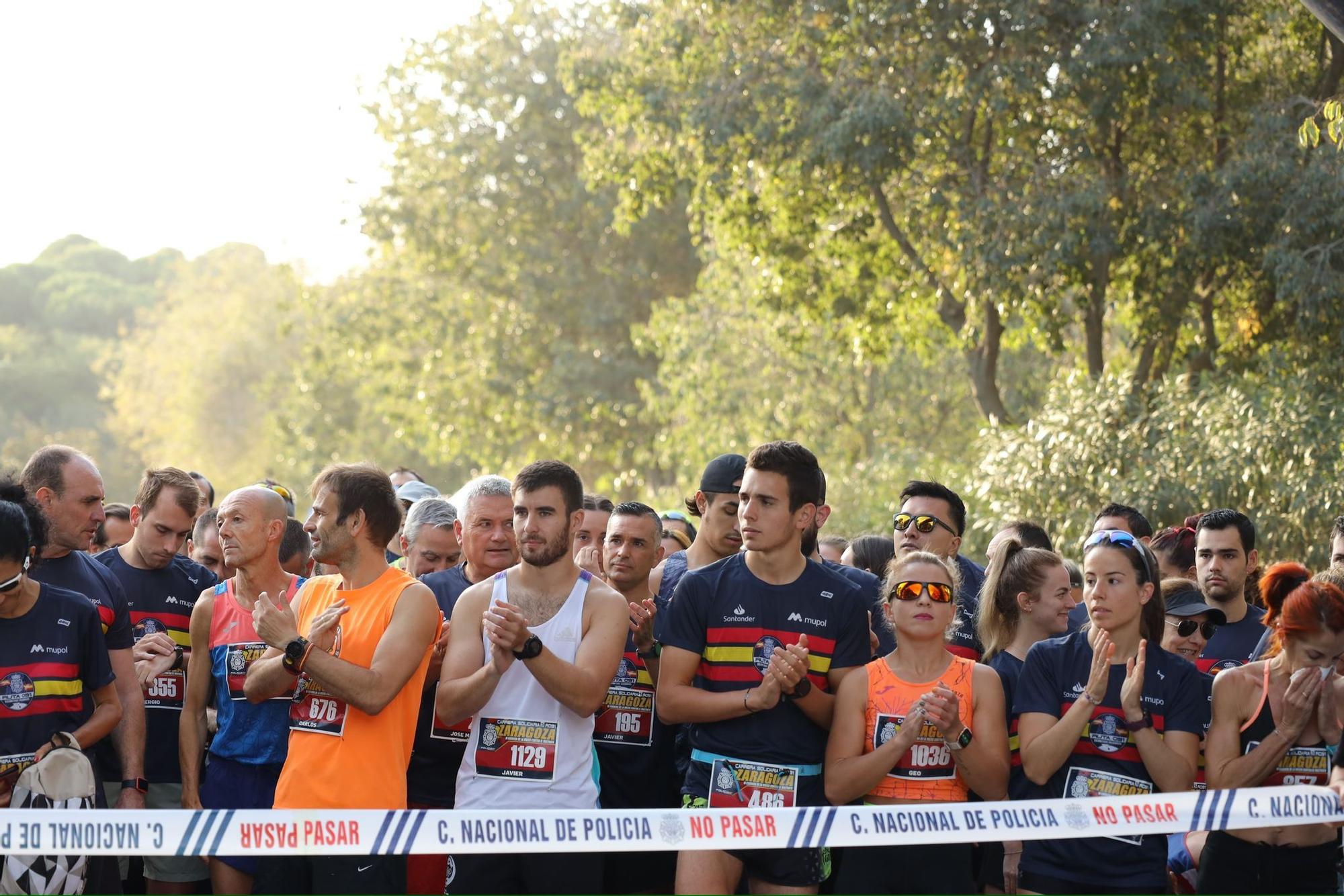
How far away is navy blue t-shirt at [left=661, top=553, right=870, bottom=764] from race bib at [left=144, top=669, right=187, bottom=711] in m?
2.37

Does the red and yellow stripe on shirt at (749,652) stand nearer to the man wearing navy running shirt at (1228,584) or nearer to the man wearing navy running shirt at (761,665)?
the man wearing navy running shirt at (761,665)

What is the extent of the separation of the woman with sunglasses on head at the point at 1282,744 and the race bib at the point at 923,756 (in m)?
1.00

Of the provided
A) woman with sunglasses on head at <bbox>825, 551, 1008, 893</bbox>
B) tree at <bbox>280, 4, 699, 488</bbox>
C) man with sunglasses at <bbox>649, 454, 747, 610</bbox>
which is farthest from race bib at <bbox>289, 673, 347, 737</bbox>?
tree at <bbox>280, 4, 699, 488</bbox>

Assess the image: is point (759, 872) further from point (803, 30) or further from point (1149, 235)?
point (803, 30)

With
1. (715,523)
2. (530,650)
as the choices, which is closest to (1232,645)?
(715,523)

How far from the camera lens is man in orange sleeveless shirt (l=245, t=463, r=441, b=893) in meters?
5.02

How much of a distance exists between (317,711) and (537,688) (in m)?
0.80

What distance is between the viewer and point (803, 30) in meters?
18.9

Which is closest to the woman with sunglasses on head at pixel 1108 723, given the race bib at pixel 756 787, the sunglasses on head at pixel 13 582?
the race bib at pixel 756 787

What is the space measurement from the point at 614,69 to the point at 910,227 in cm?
525

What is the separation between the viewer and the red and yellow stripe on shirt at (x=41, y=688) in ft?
17.1

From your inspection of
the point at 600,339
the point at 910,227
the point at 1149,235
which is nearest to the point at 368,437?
the point at 600,339

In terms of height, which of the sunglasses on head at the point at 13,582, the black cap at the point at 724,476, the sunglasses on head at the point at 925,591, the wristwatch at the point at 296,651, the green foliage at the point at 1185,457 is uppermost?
the green foliage at the point at 1185,457

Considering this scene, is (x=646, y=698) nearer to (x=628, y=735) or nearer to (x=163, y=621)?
(x=628, y=735)
